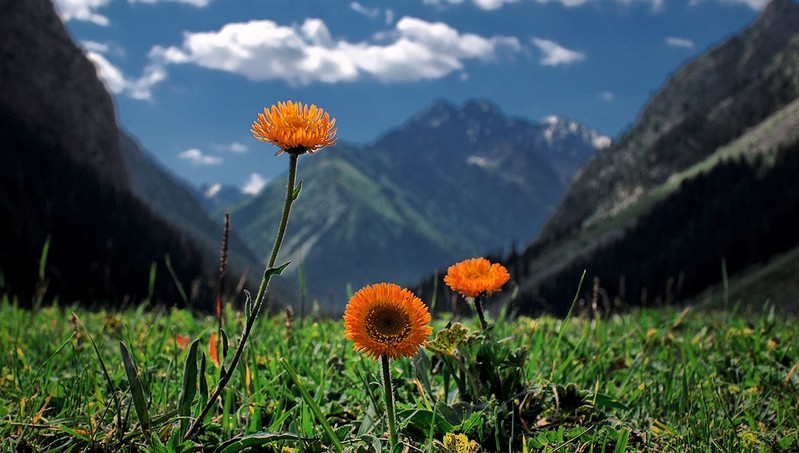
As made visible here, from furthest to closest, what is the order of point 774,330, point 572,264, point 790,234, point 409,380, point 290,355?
point 572,264
point 790,234
point 774,330
point 290,355
point 409,380

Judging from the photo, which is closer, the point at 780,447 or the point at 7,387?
the point at 780,447

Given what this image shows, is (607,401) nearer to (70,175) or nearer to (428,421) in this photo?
(428,421)

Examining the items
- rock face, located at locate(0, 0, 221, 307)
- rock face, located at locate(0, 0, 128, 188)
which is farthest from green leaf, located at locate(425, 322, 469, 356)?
rock face, located at locate(0, 0, 128, 188)

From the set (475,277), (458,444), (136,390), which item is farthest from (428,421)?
(136,390)

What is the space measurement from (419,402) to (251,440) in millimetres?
923

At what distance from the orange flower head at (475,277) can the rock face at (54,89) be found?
155138 mm

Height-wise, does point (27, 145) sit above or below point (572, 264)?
above

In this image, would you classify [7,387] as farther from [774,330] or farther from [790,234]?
[790,234]

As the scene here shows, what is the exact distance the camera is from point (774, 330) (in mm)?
5766

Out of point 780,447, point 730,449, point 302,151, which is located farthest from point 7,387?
point 780,447

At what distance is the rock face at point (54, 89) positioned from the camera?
144m

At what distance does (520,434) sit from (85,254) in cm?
11983

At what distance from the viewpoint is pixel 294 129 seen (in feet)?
7.26

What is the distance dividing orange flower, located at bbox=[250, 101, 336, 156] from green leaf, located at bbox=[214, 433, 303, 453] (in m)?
1.10
